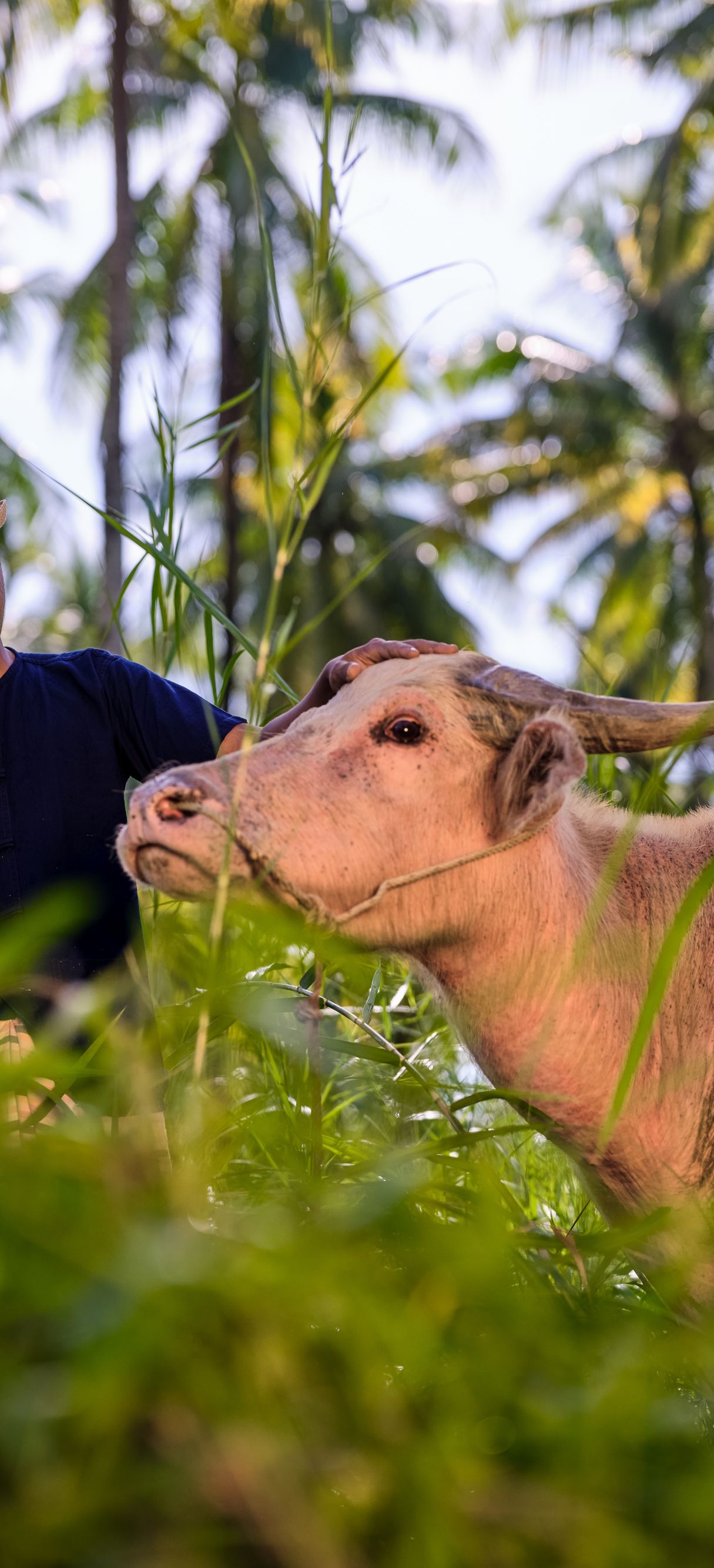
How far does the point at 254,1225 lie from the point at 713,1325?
471 millimetres

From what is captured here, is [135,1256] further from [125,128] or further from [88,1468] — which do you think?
[125,128]

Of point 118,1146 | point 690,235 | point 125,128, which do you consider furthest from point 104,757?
point 690,235

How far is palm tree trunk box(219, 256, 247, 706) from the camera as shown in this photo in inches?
894

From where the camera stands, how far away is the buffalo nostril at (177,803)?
7.20 feet

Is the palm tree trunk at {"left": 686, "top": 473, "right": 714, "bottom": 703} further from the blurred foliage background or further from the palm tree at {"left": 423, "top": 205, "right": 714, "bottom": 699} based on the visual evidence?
the blurred foliage background

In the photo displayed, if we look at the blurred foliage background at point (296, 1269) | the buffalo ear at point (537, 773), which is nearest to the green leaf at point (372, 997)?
the blurred foliage background at point (296, 1269)

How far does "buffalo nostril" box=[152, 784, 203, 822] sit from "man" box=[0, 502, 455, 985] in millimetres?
901

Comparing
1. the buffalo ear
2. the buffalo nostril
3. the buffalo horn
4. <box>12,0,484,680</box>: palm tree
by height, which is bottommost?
the buffalo nostril

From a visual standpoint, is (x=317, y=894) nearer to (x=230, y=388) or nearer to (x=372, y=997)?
(x=372, y=997)

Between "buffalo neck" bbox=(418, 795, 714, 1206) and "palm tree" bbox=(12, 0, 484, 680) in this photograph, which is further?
"palm tree" bbox=(12, 0, 484, 680)

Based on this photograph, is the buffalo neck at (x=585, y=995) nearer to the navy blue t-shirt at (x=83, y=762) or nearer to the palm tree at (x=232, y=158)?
the navy blue t-shirt at (x=83, y=762)

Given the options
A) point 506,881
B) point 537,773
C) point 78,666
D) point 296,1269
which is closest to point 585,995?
point 506,881

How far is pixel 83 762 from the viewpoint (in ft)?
11.4

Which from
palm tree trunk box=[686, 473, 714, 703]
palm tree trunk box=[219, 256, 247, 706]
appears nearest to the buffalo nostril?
palm tree trunk box=[219, 256, 247, 706]
